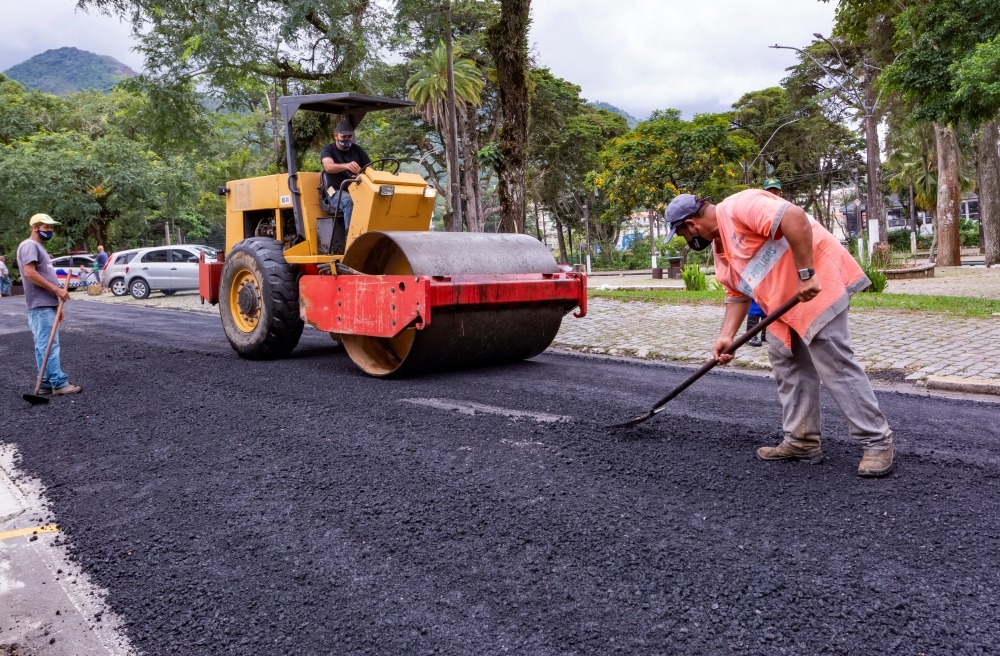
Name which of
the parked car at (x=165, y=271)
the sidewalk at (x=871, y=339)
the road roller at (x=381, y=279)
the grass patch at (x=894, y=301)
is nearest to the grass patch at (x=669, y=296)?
the grass patch at (x=894, y=301)

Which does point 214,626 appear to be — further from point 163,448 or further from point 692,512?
point 163,448

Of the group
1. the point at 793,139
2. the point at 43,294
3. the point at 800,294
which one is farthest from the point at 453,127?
the point at 793,139

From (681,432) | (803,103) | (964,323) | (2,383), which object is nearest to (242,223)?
(2,383)

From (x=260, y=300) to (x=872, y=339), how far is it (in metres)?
6.36

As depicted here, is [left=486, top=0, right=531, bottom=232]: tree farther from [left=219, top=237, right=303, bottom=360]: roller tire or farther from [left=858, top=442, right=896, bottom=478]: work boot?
[left=858, top=442, right=896, bottom=478]: work boot

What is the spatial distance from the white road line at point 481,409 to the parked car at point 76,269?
24671 millimetres

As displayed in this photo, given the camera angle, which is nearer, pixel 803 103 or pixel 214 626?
pixel 214 626

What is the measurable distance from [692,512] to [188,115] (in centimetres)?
2036

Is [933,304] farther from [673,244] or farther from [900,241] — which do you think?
[900,241]

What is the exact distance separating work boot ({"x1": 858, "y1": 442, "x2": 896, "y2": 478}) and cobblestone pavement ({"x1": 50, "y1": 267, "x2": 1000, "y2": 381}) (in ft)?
10.7

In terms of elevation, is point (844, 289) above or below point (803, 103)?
below

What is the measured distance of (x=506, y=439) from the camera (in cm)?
484

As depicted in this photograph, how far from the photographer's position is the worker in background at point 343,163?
766 centimetres

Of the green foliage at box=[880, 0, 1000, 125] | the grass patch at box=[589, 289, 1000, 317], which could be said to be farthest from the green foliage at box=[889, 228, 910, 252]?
the green foliage at box=[880, 0, 1000, 125]
